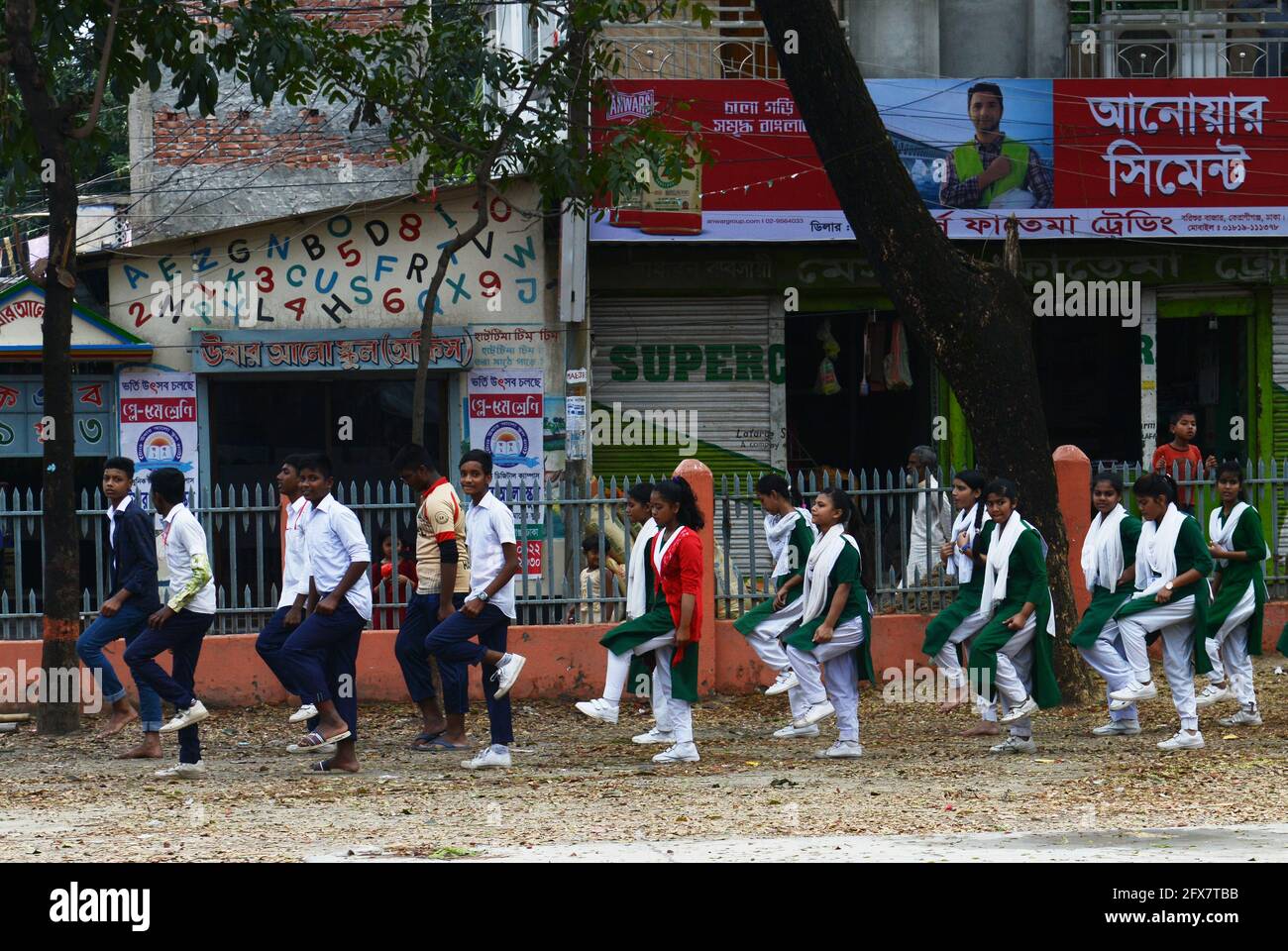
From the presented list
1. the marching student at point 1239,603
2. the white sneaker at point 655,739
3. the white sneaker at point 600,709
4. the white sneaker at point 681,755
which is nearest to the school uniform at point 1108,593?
the marching student at point 1239,603

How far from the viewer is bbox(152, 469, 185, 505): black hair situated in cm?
1010

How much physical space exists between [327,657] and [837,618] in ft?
9.40

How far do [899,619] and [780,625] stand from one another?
1855 mm

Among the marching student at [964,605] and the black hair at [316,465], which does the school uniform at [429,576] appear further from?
the marching student at [964,605]

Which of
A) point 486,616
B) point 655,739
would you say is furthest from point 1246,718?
point 486,616

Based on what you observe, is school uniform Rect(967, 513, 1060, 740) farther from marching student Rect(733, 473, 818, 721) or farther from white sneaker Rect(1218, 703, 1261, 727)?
white sneaker Rect(1218, 703, 1261, 727)

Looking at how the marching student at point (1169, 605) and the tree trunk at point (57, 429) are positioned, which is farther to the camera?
the tree trunk at point (57, 429)

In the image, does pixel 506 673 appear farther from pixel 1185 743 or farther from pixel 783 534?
pixel 1185 743

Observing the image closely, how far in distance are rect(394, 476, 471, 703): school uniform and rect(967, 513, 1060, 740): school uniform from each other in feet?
9.86

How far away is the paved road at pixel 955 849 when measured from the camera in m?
6.95

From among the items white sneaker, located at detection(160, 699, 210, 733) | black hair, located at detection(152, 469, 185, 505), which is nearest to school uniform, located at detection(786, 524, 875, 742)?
white sneaker, located at detection(160, 699, 210, 733)

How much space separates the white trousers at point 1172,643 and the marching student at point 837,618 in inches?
61.8

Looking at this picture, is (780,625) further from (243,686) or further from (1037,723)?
(243,686)

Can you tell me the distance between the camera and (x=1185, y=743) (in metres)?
10.6
